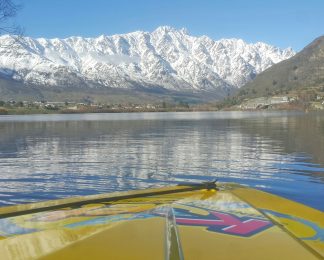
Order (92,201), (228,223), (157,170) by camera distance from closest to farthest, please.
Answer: (228,223)
(92,201)
(157,170)

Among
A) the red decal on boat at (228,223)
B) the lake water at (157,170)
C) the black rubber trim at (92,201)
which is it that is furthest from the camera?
the lake water at (157,170)

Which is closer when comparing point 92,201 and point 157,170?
point 92,201

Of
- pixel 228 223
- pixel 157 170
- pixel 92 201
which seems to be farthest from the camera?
pixel 157 170

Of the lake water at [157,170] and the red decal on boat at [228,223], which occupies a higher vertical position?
the red decal on boat at [228,223]

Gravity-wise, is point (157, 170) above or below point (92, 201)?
below

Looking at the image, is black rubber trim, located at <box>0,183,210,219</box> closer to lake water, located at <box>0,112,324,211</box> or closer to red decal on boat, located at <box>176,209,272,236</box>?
red decal on boat, located at <box>176,209,272,236</box>

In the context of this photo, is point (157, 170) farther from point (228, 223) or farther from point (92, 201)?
point (228, 223)

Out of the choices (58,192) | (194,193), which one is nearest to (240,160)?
(58,192)

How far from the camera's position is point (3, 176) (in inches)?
846

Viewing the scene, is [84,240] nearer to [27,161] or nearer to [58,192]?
[58,192]

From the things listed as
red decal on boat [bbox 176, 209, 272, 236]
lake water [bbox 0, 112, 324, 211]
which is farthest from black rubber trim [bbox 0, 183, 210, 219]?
lake water [bbox 0, 112, 324, 211]

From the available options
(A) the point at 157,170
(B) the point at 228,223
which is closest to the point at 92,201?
(B) the point at 228,223

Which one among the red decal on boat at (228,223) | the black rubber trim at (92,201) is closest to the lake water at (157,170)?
the black rubber trim at (92,201)

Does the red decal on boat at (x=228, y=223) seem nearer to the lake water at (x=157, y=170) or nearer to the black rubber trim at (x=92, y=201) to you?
the black rubber trim at (x=92, y=201)
